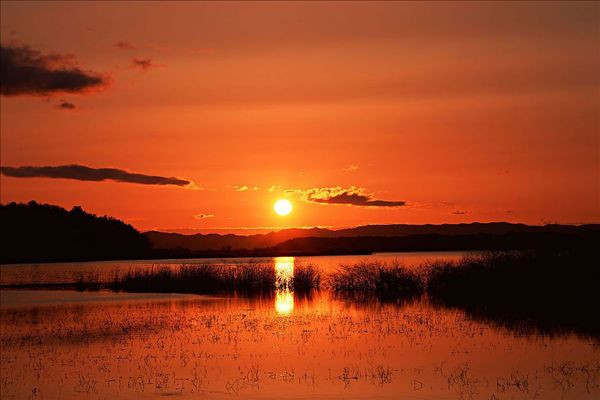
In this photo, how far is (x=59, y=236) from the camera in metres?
128

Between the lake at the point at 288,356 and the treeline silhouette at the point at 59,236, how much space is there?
91780 mm

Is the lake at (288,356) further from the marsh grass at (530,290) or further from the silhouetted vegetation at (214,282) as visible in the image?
the silhouetted vegetation at (214,282)

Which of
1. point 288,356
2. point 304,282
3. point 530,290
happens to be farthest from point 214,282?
point 288,356

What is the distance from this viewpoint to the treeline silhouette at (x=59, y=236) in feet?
397

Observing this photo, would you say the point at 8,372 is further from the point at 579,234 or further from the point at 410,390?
the point at 579,234

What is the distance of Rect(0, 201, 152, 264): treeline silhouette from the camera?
121m

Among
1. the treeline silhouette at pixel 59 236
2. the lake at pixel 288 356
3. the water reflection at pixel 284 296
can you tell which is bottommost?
the lake at pixel 288 356

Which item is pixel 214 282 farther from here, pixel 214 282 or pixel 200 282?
pixel 200 282

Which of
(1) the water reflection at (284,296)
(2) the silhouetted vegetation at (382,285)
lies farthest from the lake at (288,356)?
(2) the silhouetted vegetation at (382,285)

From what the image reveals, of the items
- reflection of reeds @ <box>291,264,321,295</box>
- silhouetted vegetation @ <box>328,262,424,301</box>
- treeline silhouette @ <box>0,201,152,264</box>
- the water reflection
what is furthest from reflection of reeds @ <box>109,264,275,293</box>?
treeline silhouette @ <box>0,201,152,264</box>

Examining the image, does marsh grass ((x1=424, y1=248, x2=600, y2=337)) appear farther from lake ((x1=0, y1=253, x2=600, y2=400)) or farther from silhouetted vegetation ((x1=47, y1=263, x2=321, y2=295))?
silhouetted vegetation ((x1=47, y1=263, x2=321, y2=295))

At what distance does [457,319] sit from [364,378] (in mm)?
11668

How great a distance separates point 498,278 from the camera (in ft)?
112

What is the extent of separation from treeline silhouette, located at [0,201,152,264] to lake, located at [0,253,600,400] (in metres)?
91.8
